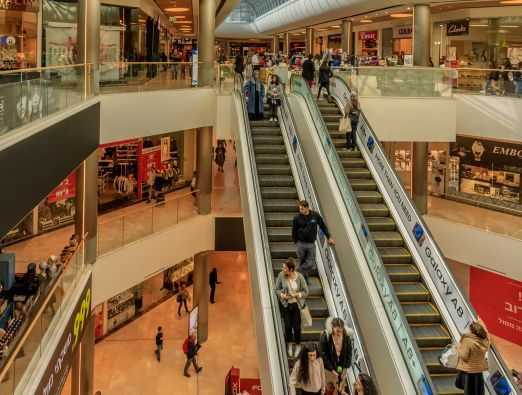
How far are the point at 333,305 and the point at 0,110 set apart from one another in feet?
17.9

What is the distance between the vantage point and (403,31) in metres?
29.0

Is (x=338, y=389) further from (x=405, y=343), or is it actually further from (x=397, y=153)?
(x=397, y=153)

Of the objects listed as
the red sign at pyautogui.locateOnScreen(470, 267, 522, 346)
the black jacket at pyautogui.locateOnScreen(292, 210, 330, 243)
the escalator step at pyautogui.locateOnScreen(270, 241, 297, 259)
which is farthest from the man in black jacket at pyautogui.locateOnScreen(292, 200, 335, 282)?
the red sign at pyautogui.locateOnScreen(470, 267, 522, 346)

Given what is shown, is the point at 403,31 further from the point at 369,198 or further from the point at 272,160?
the point at 369,198

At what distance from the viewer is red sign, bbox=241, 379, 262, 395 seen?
13406 mm

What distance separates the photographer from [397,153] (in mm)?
24375

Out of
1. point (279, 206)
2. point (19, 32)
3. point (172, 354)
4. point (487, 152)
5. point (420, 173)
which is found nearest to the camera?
point (279, 206)

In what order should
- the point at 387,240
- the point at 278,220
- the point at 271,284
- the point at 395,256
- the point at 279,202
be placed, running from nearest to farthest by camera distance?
the point at 271,284 → the point at 395,256 → the point at 387,240 → the point at 278,220 → the point at 279,202

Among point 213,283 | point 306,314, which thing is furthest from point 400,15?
point 306,314

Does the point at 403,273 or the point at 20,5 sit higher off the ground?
the point at 20,5

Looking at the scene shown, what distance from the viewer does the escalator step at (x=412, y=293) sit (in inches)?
394

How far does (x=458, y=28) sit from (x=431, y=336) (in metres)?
17.8

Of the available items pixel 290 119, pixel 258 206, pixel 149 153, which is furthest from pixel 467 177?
pixel 258 206

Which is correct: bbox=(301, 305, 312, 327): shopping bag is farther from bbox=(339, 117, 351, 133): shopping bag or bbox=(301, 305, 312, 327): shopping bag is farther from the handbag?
bbox=(339, 117, 351, 133): shopping bag
